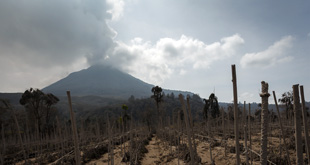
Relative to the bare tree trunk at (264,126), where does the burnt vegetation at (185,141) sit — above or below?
below

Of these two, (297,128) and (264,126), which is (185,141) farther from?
(264,126)

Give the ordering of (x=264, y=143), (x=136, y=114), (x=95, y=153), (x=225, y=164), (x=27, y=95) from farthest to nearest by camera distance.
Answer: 1. (x=136, y=114)
2. (x=27, y=95)
3. (x=95, y=153)
4. (x=225, y=164)
5. (x=264, y=143)

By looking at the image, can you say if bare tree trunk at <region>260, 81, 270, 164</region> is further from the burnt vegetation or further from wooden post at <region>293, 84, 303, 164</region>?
wooden post at <region>293, 84, 303, 164</region>

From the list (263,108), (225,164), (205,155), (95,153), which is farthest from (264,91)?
(95,153)

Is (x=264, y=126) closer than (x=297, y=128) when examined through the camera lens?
Yes

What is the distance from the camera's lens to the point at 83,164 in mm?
8062

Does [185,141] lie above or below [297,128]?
below

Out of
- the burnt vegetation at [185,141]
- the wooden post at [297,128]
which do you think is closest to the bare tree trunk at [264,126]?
the burnt vegetation at [185,141]

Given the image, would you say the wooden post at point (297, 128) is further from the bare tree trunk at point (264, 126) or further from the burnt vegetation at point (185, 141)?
the bare tree trunk at point (264, 126)

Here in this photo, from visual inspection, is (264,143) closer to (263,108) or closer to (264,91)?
(263,108)

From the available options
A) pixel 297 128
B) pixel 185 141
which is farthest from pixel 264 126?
pixel 185 141

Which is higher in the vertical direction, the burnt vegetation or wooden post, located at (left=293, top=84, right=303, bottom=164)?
wooden post, located at (left=293, top=84, right=303, bottom=164)

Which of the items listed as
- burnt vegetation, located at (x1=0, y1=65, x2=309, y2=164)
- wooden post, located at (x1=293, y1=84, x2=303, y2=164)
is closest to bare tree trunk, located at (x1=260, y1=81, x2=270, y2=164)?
burnt vegetation, located at (x1=0, y1=65, x2=309, y2=164)

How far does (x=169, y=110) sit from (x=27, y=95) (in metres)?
66.1
